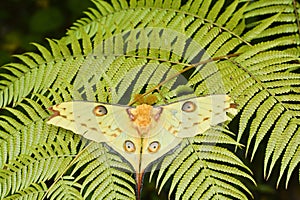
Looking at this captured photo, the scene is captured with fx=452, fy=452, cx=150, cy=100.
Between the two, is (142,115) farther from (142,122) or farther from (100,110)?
(100,110)

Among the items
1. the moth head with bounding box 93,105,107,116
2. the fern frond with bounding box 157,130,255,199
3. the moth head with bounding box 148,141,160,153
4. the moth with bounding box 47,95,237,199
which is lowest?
the fern frond with bounding box 157,130,255,199

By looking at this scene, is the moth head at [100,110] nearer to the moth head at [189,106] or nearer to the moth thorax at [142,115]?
the moth thorax at [142,115]

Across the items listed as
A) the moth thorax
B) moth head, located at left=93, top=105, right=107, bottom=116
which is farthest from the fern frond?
moth head, located at left=93, top=105, right=107, bottom=116

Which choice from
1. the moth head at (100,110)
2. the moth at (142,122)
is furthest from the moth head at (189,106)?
the moth head at (100,110)

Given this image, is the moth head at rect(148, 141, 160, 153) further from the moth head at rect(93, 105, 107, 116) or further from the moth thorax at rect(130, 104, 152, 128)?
the moth head at rect(93, 105, 107, 116)

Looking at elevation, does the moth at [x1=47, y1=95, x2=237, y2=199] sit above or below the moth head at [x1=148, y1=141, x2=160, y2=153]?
above

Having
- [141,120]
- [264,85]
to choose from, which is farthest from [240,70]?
[141,120]
